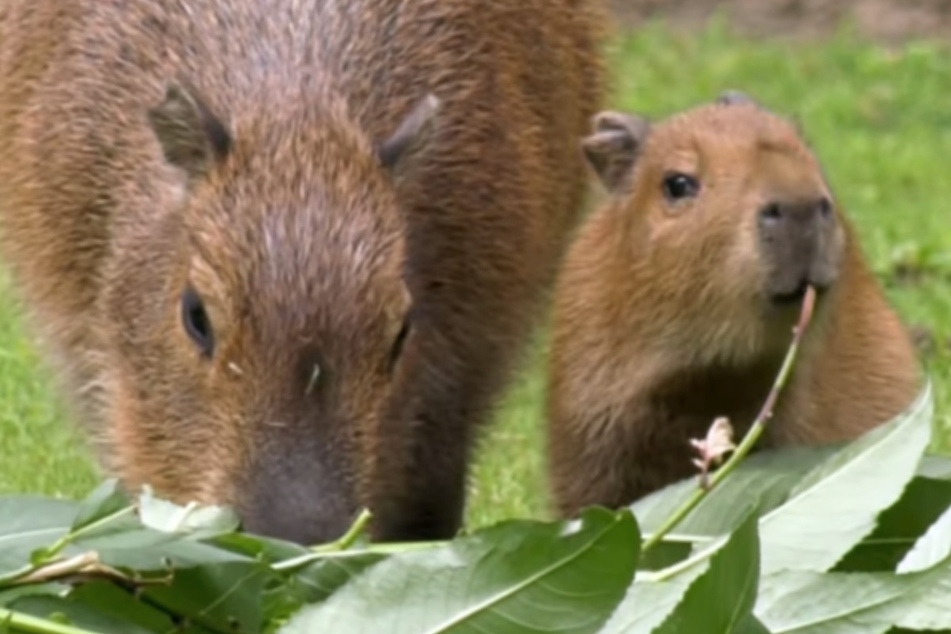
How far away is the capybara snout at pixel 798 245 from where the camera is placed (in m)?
5.05

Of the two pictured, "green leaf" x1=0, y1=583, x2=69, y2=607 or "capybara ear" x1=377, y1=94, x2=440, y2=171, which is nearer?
"green leaf" x1=0, y1=583, x2=69, y2=607

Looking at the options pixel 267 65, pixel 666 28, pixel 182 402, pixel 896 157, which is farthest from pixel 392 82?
pixel 666 28

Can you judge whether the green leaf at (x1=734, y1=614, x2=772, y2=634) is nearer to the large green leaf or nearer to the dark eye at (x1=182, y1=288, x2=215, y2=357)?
the large green leaf

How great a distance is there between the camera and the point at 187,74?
19.4 feet

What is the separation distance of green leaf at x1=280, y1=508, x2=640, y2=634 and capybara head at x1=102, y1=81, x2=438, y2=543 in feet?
1.22

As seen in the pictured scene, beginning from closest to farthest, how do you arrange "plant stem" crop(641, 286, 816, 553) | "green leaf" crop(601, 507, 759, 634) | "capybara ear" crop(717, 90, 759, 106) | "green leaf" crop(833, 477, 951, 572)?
"green leaf" crop(601, 507, 759, 634) < "plant stem" crop(641, 286, 816, 553) < "green leaf" crop(833, 477, 951, 572) < "capybara ear" crop(717, 90, 759, 106)

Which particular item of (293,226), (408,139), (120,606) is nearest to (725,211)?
(408,139)

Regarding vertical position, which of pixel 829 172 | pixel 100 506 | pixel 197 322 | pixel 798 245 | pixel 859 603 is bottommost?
pixel 829 172

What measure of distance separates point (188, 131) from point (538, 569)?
1.50 meters

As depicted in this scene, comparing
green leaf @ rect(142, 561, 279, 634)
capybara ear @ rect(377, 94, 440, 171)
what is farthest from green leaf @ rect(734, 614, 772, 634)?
capybara ear @ rect(377, 94, 440, 171)

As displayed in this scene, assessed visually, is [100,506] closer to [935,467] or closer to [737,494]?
[737,494]

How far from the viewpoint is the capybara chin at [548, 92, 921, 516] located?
519 cm

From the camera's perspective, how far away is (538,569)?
4402 mm

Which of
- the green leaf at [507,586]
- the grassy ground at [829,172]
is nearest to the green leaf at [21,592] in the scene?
the green leaf at [507,586]
